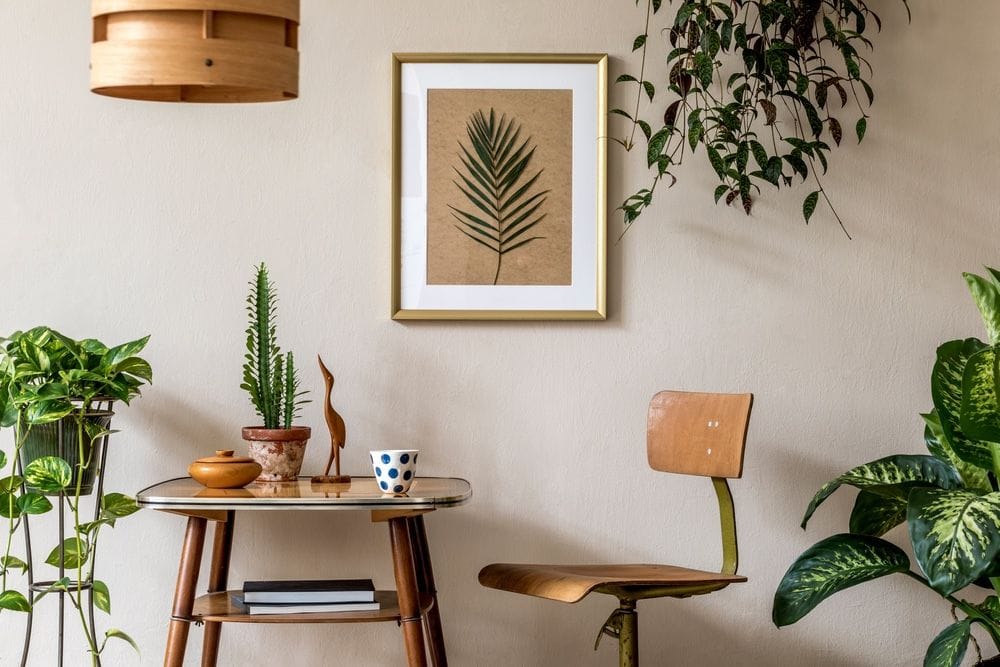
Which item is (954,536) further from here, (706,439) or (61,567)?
(61,567)

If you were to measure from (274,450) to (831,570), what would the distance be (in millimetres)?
1235

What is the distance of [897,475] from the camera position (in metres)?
2.38

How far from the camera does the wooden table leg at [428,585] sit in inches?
94.2

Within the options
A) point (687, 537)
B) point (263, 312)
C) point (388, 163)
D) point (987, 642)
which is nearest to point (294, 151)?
point (388, 163)

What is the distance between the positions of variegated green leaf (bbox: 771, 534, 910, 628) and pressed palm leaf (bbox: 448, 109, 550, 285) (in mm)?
986

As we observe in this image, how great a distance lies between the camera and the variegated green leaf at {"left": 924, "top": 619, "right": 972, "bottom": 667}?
215 cm

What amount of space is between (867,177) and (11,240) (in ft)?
6.99

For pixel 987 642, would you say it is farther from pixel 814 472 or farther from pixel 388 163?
pixel 388 163

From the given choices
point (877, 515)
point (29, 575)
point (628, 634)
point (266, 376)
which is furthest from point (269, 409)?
point (877, 515)

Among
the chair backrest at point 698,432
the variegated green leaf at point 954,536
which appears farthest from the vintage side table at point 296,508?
the variegated green leaf at point 954,536

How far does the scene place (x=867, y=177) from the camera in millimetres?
2662

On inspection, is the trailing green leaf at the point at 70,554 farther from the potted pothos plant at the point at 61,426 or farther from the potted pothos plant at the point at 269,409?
the potted pothos plant at the point at 269,409

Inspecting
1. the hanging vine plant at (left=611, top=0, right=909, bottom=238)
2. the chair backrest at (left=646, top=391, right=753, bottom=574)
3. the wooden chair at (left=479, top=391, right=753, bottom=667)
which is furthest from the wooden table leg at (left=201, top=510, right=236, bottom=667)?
the hanging vine plant at (left=611, top=0, right=909, bottom=238)

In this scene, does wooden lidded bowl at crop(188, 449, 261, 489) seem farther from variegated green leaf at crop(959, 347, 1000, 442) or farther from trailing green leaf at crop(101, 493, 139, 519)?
variegated green leaf at crop(959, 347, 1000, 442)
